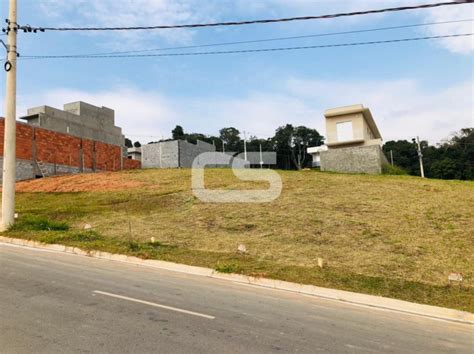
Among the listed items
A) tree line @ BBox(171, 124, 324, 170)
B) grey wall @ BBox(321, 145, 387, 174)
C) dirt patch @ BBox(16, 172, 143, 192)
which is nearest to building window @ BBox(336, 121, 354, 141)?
grey wall @ BBox(321, 145, 387, 174)

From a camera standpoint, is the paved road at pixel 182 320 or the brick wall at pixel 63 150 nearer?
the paved road at pixel 182 320

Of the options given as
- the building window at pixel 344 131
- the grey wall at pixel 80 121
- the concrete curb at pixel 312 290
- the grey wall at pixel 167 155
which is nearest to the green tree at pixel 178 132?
the grey wall at pixel 80 121

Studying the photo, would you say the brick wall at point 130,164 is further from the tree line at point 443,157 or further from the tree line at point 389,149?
the tree line at point 443,157

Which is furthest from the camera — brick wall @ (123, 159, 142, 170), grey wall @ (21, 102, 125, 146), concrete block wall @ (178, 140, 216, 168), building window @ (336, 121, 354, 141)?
concrete block wall @ (178, 140, 216, 168)

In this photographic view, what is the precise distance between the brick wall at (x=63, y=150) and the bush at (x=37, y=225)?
16.7 m

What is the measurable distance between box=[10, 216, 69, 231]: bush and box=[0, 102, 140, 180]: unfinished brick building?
1661 centimetres

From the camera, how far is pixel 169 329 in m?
5.08

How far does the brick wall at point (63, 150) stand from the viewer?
29.6 meters

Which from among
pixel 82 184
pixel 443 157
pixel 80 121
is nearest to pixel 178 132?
pixel 80 121

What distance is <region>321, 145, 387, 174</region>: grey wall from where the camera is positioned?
3178cm

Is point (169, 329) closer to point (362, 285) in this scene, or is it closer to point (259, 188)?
point (362, 285)

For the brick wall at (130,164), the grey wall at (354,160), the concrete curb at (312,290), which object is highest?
the brick wall at (130,164)

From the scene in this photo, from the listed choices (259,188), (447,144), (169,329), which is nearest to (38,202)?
(259,188)

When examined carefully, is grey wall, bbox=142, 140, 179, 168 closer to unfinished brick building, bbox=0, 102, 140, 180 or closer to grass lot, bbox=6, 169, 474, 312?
unfinished brick building, bbox=0, 102, 140, 180
